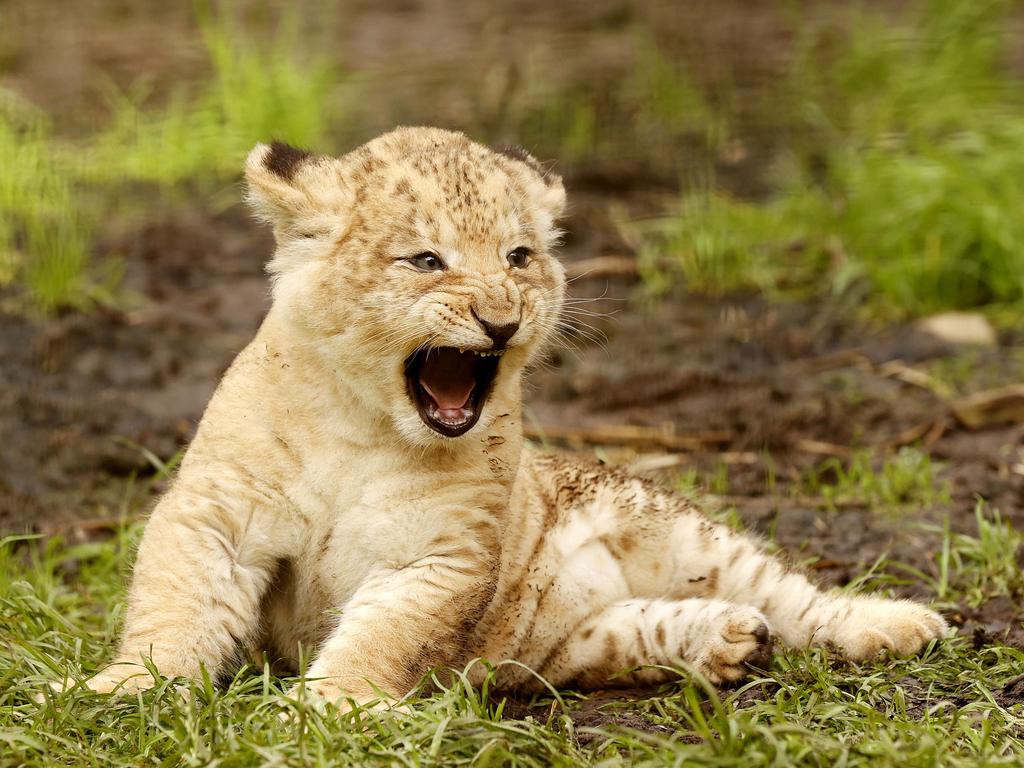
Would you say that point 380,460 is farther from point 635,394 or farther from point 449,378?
point 635,394

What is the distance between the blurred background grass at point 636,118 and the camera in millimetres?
8719

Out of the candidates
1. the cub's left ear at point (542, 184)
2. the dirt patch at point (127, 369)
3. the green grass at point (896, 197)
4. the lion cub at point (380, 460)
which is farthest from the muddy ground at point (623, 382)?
the cub's left ear at point (542, 184)

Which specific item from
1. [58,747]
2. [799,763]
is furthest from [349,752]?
[799,763]

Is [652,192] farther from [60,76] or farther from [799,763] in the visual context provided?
[799,763]

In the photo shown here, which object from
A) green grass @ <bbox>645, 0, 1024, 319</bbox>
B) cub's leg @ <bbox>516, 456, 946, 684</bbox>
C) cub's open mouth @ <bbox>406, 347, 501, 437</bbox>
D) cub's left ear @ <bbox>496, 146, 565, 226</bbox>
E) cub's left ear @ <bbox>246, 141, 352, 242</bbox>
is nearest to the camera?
cub's open mouth @ <bbox>406, 347, 501, 437</bbox>

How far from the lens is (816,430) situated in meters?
7.09

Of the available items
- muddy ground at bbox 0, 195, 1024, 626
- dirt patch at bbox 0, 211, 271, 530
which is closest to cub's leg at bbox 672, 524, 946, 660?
muddy ground at bbox 0, 195, 1024, 626

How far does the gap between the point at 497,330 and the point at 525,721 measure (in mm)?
1023

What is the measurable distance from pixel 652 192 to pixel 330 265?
6.28 m

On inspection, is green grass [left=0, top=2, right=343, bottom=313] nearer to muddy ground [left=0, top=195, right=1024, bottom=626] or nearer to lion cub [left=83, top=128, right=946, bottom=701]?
muddy ground [left=0, top=195, right=1024, bottom=626]

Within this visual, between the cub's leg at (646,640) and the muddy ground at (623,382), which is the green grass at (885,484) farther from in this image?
the cub's leg at (646,640)

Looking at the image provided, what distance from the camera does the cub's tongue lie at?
161 inches

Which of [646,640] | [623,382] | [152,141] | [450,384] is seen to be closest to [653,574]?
[646,640]

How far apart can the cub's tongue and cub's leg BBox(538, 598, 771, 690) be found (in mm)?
872
